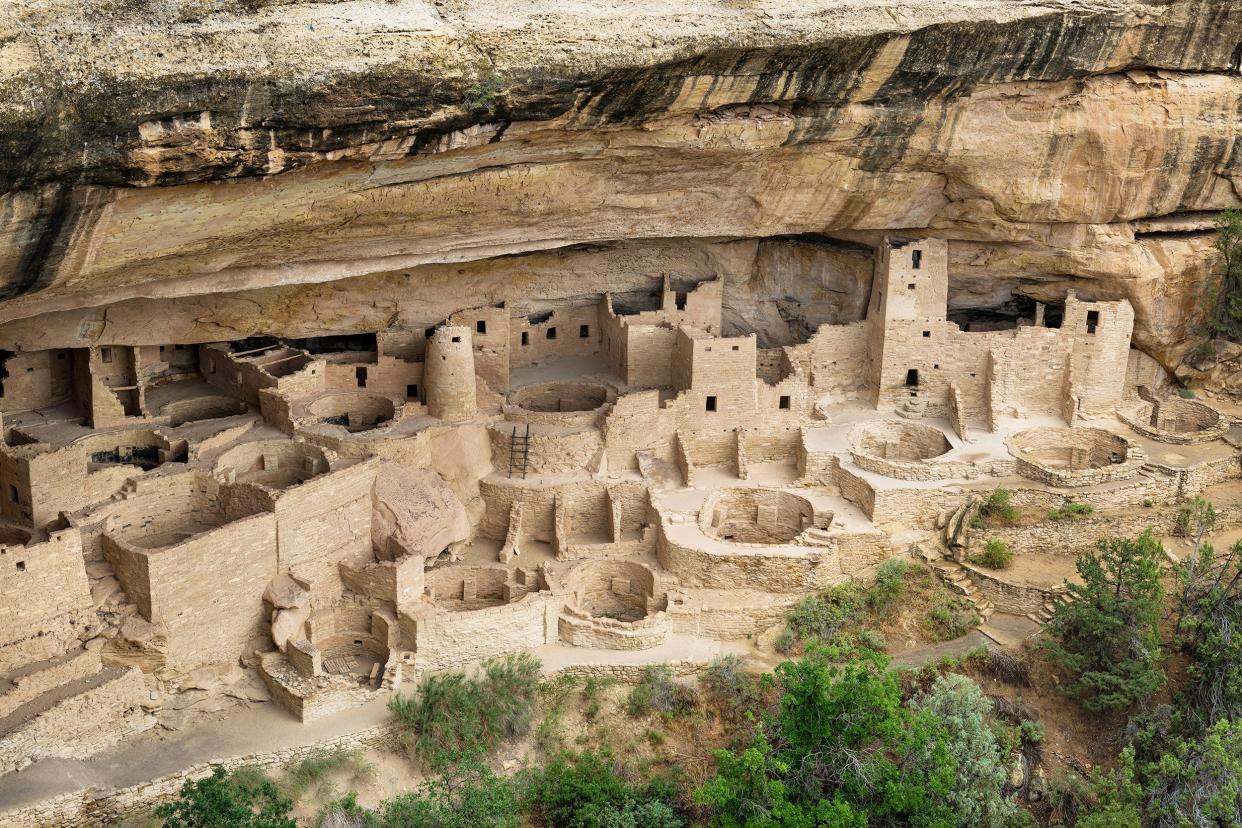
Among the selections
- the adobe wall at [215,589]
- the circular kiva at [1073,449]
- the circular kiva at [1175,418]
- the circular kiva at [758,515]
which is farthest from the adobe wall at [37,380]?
the circular kiva at [1175,418]

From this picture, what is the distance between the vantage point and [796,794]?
51.3 feet

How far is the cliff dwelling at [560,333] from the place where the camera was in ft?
47.2

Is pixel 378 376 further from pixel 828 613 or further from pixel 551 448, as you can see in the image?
pixel 828 613

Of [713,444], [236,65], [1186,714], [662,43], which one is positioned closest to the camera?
[236,65]

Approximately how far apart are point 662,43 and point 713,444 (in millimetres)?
7823

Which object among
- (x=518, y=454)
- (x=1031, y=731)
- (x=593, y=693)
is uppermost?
(x=518, y=454)

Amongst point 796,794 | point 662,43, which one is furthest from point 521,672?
point 662,43

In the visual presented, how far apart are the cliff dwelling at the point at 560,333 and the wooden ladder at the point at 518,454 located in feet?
0.15

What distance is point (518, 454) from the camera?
2027cm

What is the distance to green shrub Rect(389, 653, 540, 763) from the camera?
16.8 meters

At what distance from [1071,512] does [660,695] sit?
690 centimetres

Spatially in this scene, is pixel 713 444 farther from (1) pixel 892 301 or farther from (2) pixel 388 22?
(2) pixel 388 22

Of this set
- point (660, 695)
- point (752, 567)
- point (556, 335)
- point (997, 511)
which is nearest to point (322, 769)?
point (660, 695)

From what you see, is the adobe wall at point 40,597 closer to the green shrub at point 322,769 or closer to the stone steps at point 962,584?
the green shrub at point 322,769
